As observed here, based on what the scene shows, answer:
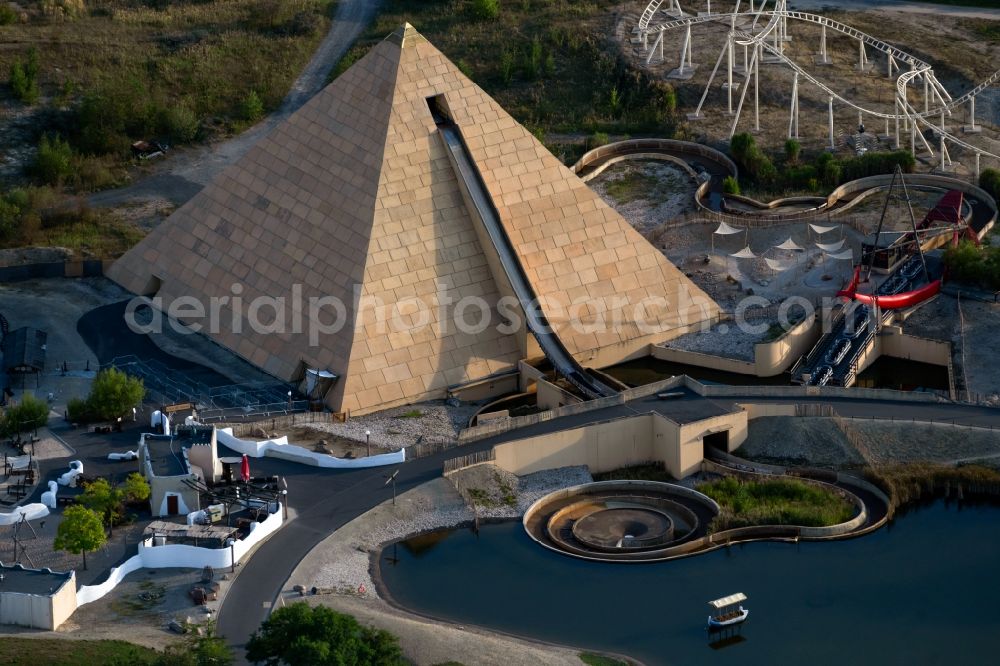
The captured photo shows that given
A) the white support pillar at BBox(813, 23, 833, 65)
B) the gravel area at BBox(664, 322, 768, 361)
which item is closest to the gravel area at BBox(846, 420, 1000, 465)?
the gravel area at BBox(664, 322, 768, 361)

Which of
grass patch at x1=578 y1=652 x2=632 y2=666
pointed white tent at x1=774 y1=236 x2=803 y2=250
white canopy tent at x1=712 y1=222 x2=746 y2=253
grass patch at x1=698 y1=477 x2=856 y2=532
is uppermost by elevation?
white canopy tent at x1=712 y1=222 x2=746 y2=253

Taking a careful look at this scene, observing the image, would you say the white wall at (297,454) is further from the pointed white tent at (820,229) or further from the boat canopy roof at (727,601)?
the pointed white tent at (820,229)

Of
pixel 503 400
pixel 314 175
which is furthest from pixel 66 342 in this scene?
pixel 503 400

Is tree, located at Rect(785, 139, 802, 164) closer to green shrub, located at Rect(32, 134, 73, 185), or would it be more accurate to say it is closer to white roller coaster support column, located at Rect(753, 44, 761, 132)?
white roller coaster support column, located at Rect(753, 44, 761, 132)

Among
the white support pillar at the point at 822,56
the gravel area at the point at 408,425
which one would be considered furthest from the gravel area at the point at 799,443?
the white support pillar at the point at 822,56

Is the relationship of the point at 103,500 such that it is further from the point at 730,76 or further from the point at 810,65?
the point at 810,65
